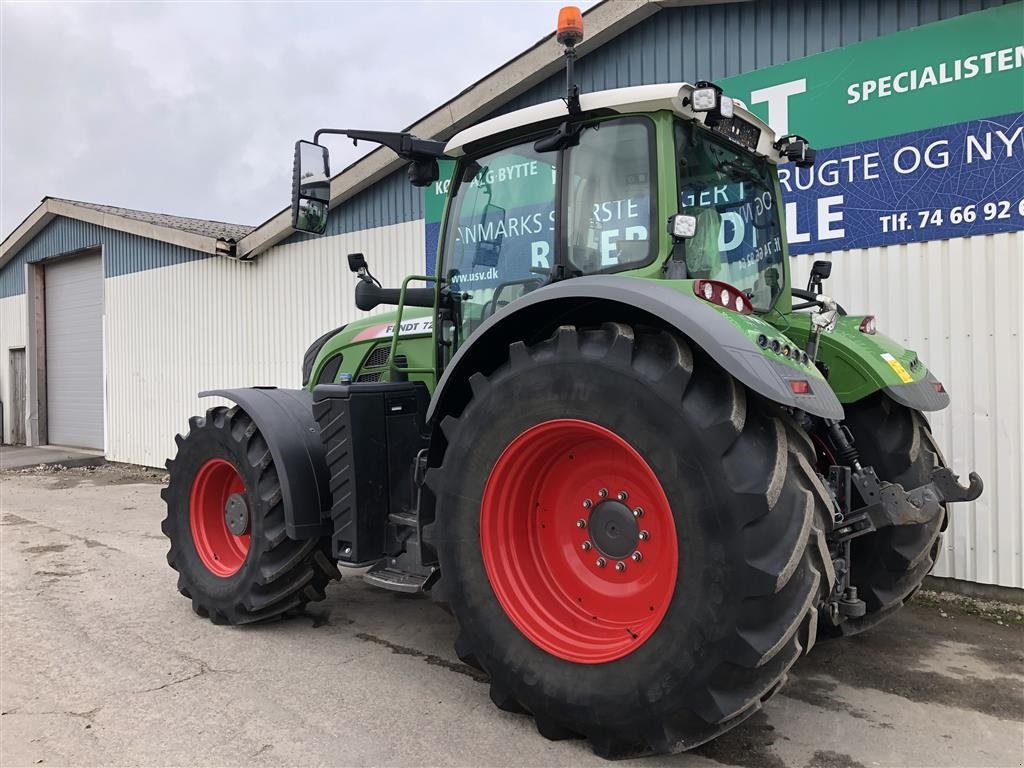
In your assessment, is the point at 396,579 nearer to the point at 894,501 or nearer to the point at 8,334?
the point at 894,501

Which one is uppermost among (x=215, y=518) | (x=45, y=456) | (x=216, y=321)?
(x=216, y=321)

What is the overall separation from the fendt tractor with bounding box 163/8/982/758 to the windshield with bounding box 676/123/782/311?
0.02m

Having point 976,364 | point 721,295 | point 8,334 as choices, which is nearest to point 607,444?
point 721,295

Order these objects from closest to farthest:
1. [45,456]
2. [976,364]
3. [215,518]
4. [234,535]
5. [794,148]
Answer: [794,148] < [234,535] < [215,518] < [976,364] < [45,456]

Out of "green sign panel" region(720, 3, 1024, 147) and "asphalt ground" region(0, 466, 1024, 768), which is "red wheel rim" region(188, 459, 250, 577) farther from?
"green sign panel" region(720, 3, 1024, 147)

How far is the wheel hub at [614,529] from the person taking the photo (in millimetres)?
2936

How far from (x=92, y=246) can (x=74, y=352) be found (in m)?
2.46

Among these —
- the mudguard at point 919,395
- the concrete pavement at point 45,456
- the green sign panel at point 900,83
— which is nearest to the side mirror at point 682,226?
the mudguard at point 919,395

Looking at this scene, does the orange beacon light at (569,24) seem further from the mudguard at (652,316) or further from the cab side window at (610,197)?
the mudguard at (652,316)

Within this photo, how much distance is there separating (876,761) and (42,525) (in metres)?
7.81

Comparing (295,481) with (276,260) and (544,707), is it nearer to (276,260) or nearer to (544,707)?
(544,707)

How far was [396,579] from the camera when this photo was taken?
3.71 meters

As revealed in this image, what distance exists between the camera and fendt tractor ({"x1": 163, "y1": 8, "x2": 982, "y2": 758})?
253cm

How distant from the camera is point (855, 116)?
5.46m
